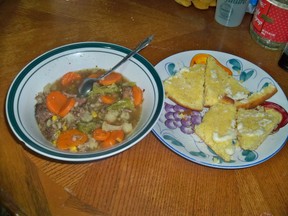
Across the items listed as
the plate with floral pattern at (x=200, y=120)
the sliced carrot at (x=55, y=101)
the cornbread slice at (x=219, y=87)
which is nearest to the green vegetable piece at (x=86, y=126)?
the sliced carrot at (x=55, y=101)

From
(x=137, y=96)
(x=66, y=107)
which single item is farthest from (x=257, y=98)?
(x=66, y=107)

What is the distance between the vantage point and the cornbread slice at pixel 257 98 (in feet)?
4.18

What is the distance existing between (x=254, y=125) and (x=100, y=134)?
0.54 metres

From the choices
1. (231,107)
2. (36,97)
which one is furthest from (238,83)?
(36,97)

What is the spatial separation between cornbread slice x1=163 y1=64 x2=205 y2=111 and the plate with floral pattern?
3 cm

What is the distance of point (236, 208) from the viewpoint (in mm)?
→ 1020

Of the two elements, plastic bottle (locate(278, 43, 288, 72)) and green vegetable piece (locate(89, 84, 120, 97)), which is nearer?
green vegetable piece (locate(89, 84, 120, 97))

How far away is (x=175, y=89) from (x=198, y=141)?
0.76 feet

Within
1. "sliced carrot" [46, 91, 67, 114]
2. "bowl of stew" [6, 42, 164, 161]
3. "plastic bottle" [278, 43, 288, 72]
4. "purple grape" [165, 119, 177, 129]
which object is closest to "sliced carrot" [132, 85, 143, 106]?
"bowl of stew" [6, 42, 164, 161]

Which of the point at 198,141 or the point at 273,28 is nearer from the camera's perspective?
the point at 198,141

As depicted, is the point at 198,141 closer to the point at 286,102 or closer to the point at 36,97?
the point at 286,102

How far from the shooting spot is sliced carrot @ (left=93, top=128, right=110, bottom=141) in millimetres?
1069

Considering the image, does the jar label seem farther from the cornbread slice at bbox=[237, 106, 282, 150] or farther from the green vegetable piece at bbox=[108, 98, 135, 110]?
the green vegetable piece at bbox=[108, 98, 135, 110]

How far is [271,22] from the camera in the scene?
1.44 metres
